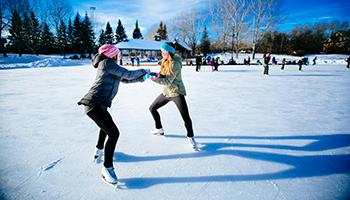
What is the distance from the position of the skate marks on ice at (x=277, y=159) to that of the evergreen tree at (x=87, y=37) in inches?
1741

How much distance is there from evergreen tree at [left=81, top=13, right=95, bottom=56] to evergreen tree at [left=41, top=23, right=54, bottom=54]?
666cm

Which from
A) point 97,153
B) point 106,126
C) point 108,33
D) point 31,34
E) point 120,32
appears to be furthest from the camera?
point 120,32

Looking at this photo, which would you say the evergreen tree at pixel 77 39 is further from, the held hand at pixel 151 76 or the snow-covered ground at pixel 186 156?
the held hand at pixel 151 76

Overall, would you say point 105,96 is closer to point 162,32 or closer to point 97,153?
point 97,153

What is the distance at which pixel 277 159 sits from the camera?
196cm

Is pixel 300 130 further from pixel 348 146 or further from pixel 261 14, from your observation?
pixel 261 14

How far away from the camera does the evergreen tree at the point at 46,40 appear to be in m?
31.7

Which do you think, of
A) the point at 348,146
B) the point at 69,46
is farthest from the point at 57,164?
the point at 69,46

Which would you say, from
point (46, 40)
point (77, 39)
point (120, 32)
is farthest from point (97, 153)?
point (120, 32)

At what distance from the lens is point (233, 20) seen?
28797mm

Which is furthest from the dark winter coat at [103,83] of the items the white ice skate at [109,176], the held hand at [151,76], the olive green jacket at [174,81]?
the white ice skate at [109,176]

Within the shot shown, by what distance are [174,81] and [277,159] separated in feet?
5.32

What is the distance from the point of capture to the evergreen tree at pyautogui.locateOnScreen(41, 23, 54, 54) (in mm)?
31722

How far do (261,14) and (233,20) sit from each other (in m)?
4.50
